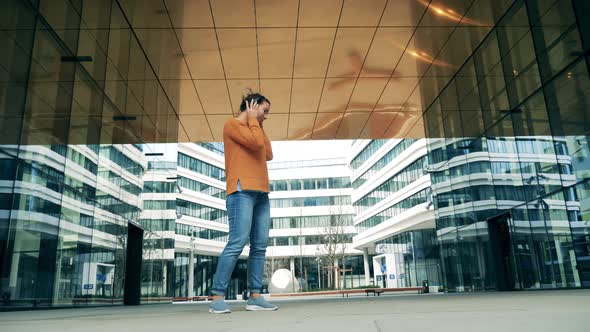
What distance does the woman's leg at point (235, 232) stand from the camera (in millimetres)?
3889

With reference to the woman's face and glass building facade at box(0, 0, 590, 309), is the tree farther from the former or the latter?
the woman's face

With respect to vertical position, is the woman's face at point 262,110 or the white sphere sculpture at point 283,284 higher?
the woman's face at point 262,110

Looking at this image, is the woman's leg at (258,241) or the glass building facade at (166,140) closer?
the woman's leg at (258,241)

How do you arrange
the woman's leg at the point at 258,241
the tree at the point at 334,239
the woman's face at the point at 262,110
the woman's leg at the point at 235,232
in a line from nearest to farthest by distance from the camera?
the woman's leg at the point at 235,232 < the woman's leg at the point at 258,241 < the woman's face at the point at 262,110 < the tree at the point at 334,239

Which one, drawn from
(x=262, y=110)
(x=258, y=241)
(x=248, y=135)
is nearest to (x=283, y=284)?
(x=258, y=241)

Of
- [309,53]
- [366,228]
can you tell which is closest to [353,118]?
[309,53]

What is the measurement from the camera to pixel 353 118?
43.5ft

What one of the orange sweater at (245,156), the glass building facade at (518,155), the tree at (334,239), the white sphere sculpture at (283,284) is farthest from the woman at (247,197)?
the tree at (334,239)

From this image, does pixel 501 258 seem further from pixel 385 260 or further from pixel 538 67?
pixel 385 260

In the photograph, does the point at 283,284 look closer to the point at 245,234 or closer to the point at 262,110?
Answer: the point at 262,110

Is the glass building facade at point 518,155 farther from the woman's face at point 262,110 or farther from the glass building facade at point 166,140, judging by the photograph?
the woman's face at point 262,110

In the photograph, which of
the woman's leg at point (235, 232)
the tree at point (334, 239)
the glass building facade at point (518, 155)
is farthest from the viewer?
the tree at point (334, 239)

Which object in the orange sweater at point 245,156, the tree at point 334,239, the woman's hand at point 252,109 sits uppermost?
the tree at point 334,239

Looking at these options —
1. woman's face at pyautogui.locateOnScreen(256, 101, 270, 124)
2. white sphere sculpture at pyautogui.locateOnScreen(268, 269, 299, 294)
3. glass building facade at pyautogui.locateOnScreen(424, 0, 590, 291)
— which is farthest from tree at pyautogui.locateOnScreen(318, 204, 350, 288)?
woman's face at pyautogui.locateOnScreen(256, 101, 270, 124)
